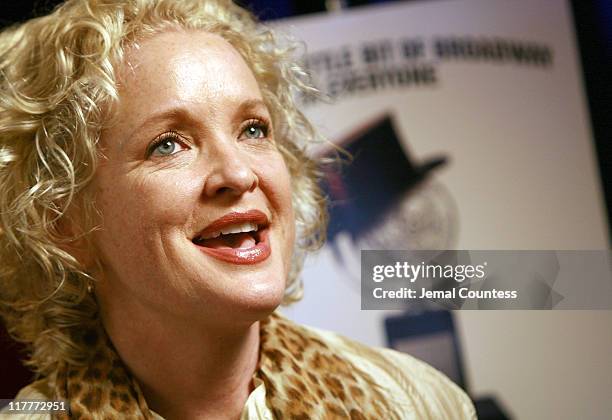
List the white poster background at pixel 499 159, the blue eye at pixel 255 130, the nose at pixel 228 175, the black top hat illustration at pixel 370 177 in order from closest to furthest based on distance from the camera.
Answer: the nose at pixel 228 175
the blue eye at pixel 255 130
the white poster background at pixel 499 159
the black top hat illustration at pixel 370 177

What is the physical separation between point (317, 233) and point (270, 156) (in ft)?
1.09

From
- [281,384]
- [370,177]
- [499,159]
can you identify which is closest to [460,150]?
[499,159]

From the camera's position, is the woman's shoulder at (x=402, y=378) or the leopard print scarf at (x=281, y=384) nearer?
the leopard print scarf at (x=281, y=384)

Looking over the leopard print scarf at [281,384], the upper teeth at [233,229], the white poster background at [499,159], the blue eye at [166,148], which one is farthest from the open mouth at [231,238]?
the white poster background at [499,159]

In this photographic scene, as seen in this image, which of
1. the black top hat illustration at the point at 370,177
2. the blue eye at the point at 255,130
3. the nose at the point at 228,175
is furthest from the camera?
the black top hat illustration at the point at 370,177

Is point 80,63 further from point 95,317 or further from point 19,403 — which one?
point 19,403

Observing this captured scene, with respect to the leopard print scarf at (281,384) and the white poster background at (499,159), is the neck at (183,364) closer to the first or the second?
the leopard print scarf at (281,384)

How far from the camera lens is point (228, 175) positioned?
1.09m

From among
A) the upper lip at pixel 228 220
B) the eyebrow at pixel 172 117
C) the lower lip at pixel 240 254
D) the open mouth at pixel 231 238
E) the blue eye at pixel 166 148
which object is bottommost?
the lower lip at pixel 240 254

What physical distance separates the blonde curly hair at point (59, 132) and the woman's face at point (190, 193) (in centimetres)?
4

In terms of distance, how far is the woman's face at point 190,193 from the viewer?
109 cm

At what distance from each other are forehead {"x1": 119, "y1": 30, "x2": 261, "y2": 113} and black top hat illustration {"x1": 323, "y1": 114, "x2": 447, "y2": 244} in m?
0.50

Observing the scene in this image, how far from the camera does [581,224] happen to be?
1722 millimetres

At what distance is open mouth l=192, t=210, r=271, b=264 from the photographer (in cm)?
110
